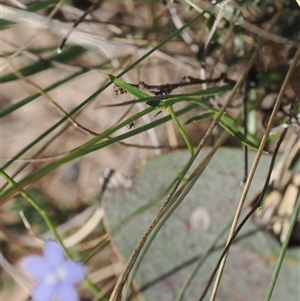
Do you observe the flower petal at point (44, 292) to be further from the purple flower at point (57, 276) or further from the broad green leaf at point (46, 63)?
the broad green leaf at point (46, 63)

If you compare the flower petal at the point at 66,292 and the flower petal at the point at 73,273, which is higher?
the flower petal at the point at 73,273

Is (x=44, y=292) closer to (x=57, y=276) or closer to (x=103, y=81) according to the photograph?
(x=57, y=276)

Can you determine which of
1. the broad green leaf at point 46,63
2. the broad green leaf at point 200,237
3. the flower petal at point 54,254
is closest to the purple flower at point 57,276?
the flower petal at point 54,254

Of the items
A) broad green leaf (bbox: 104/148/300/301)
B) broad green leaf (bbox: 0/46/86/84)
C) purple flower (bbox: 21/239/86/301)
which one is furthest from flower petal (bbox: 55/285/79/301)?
broad green leaf (bbox: 0/46/86/84)

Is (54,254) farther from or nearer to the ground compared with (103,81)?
nearer to the ground

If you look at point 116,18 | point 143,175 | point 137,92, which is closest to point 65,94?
point 116,18

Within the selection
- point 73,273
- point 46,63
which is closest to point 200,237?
point 73,273

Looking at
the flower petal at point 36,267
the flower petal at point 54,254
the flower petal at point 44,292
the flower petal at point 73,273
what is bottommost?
the flower petal at point 44,292

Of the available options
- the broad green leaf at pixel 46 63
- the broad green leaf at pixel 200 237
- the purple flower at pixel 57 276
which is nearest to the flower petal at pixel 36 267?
the purple flower at pixel 57 276
